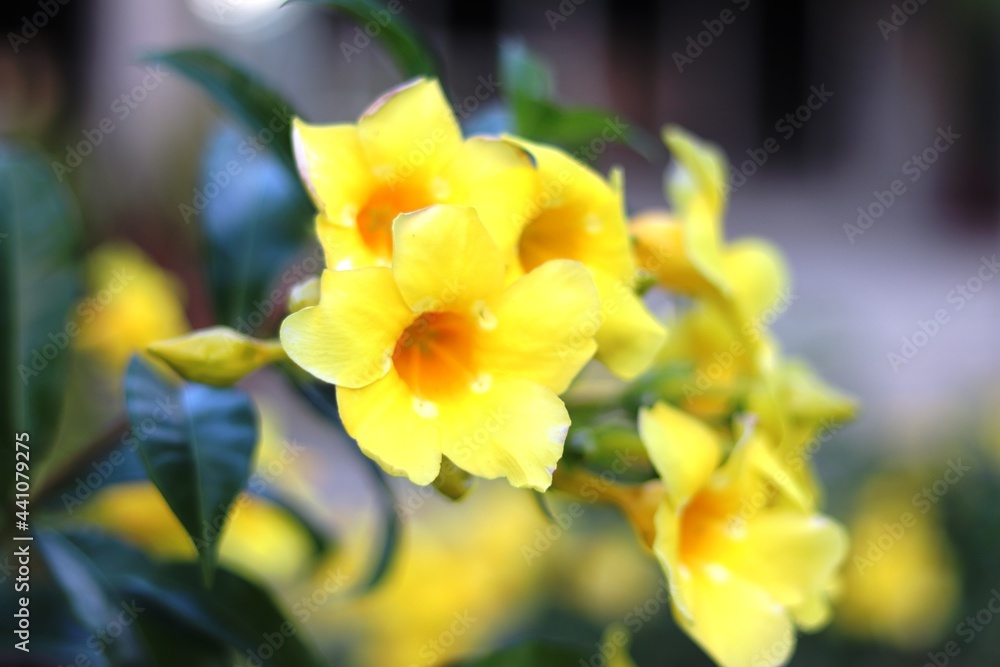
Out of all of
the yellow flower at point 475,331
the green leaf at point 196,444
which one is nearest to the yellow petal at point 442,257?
the yellow flower at point 475,331

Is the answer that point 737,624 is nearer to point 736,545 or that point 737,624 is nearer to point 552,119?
point 736,545

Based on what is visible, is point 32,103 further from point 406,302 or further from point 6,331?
point 406,302

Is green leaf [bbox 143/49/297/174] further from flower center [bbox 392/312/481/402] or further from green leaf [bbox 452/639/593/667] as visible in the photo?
green leaf [bbox 452/639/593/667]

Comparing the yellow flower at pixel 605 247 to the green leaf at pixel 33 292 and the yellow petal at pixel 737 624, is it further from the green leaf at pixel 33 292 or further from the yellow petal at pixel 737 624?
the green leaf at pixel 33 292

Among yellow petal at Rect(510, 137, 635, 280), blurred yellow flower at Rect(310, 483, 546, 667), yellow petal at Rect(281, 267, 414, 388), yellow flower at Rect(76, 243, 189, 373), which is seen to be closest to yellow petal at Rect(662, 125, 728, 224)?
yellow petal at Rect(510, 137, 635, 280)

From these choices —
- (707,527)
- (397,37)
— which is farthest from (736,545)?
(397,37)
